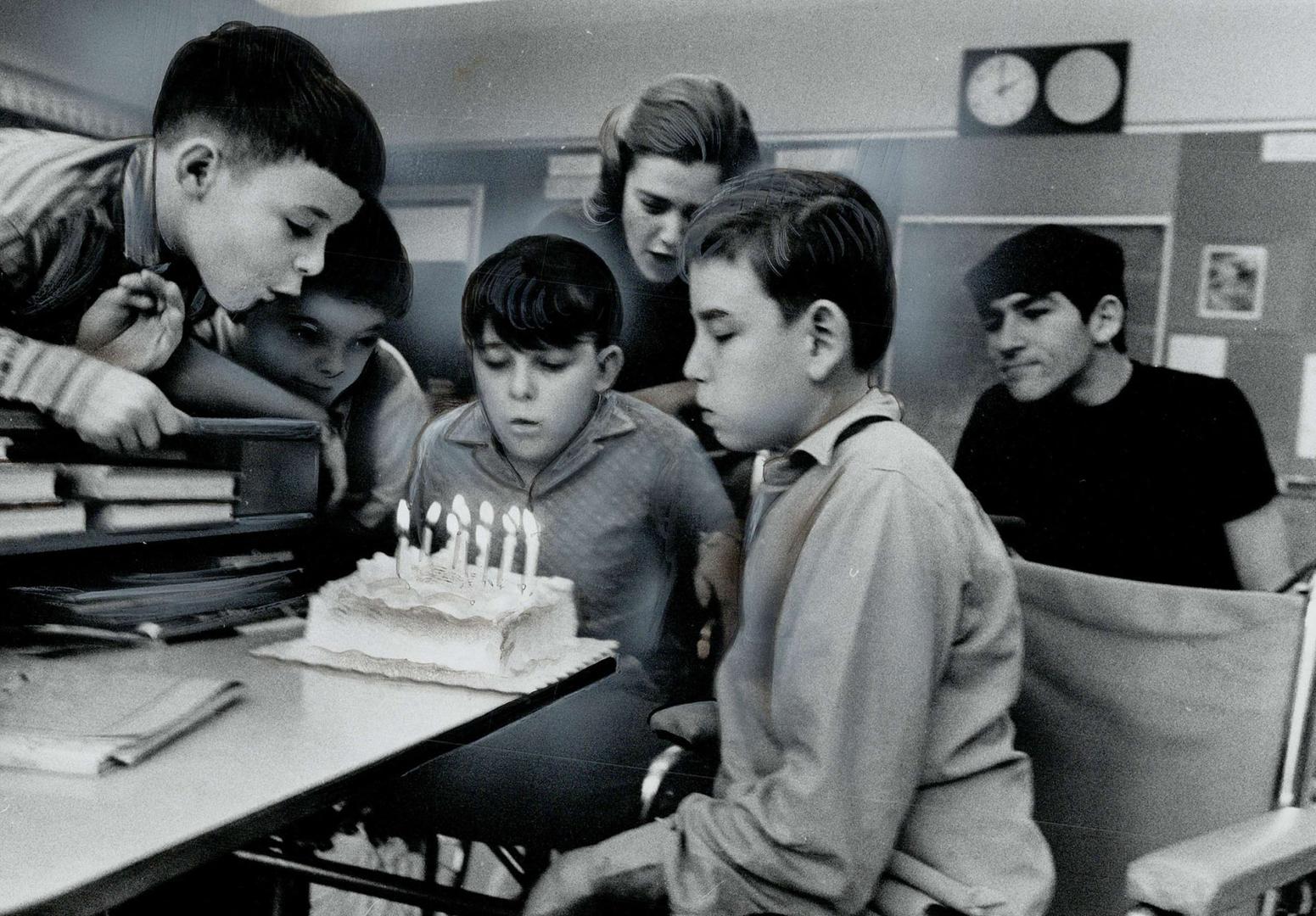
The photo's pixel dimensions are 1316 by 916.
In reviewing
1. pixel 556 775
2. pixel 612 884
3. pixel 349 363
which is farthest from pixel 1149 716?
pixel 349 363

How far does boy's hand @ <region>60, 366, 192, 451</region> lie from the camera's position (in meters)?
1.78

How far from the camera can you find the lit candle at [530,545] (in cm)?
165

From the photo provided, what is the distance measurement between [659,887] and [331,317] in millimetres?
1056

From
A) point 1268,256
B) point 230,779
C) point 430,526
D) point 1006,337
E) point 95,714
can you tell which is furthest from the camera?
point 430,526

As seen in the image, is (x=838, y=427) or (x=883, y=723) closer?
(x=883, y=723)

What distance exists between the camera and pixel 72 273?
5.91 ft

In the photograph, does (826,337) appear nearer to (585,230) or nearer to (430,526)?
(585,230)

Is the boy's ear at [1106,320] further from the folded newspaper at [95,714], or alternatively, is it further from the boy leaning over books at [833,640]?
the folded newspaper at [95,714]

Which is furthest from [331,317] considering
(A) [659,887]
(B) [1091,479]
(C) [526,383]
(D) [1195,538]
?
(D) [1195,538]

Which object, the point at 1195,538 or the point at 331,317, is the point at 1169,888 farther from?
the point at 331,317

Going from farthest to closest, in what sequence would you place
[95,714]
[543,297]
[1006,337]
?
[543,297] < [1006,337] < [95,714]

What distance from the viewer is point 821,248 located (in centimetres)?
141

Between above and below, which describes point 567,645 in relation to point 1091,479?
below

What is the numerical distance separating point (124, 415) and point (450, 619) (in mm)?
753
